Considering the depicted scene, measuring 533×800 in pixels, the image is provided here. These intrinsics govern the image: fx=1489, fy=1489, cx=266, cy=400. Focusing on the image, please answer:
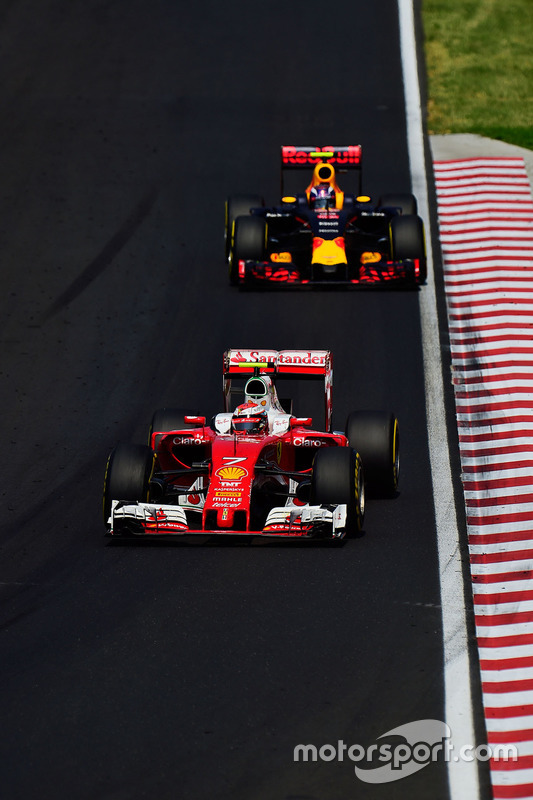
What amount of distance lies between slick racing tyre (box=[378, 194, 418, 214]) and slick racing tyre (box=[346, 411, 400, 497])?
9.04 meters

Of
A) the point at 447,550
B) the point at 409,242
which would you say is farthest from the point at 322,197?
the point at 447,550

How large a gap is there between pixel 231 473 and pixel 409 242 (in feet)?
29.5

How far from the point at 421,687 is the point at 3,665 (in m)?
3.36

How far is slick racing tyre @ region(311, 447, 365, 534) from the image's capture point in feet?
46.2

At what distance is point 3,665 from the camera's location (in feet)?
39.3

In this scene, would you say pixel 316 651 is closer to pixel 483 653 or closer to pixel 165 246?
pixel 483 653

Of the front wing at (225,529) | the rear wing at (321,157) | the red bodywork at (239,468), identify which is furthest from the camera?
the rear wing at (321,157)

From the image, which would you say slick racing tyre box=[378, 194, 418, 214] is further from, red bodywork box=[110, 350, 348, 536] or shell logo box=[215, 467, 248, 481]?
shell logo box=[215, 467, 248, 481]

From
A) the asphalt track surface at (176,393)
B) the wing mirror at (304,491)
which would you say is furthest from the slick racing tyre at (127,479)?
the wing mirror at (304,491)

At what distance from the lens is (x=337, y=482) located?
1410 cm

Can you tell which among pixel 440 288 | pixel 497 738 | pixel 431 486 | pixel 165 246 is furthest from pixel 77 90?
pixel 497 738

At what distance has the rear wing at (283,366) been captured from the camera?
15.9 m

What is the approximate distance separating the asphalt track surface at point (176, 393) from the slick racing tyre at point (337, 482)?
0.48 m

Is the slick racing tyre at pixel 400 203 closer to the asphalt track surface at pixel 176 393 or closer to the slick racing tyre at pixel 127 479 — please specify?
the asphalt track surface at pixel 176 393
